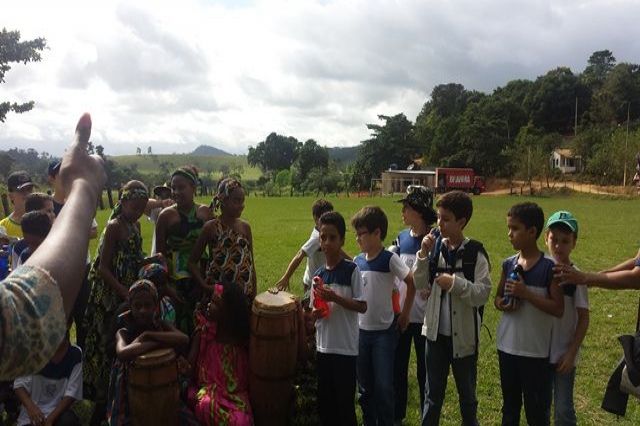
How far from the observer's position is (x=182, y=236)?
436 centimetres

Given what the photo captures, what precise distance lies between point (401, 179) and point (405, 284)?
5545 centimetres

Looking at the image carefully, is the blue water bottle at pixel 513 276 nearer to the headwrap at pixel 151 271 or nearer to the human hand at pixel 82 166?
the headwrap at pixel 151 271

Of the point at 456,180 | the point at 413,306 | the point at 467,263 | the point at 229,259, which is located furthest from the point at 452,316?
the point at 456,180

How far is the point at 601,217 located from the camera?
2283 cm

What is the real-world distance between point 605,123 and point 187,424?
76562 mm

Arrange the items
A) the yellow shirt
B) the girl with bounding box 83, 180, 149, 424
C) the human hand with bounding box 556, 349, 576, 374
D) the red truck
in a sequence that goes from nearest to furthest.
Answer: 1. the human hand with bounding box 556, 349, 576, 374
2. the girl with bounding box 83, 180, 149, 424
3. the yellow shirt
4. the red truck

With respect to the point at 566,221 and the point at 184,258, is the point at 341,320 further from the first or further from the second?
the point at 566,221

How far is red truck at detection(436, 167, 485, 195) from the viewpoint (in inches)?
2003

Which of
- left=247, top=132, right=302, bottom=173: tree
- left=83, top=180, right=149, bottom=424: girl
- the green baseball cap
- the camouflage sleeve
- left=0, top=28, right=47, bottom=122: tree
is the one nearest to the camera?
the camouflage sleeve

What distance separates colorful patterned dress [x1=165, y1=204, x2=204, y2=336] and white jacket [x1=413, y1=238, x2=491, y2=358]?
1.98 metres

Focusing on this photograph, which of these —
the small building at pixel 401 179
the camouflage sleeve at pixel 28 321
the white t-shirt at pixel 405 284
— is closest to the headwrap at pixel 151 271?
the white t-shirt at pixel 405 284

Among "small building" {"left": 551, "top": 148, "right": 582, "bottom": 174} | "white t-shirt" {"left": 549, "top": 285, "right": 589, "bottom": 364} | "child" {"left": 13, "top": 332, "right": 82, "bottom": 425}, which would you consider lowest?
"child" {"left": 13, "top": 332, "right": 82, "bottom": 425}

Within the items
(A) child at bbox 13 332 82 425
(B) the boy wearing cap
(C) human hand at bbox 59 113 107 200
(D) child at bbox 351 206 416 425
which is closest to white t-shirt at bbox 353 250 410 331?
(D) child at bbox 351 206 416 425

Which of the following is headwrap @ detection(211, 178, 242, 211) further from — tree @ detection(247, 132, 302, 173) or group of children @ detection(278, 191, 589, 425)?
tree @ detection(247, 132, 302, 173)
